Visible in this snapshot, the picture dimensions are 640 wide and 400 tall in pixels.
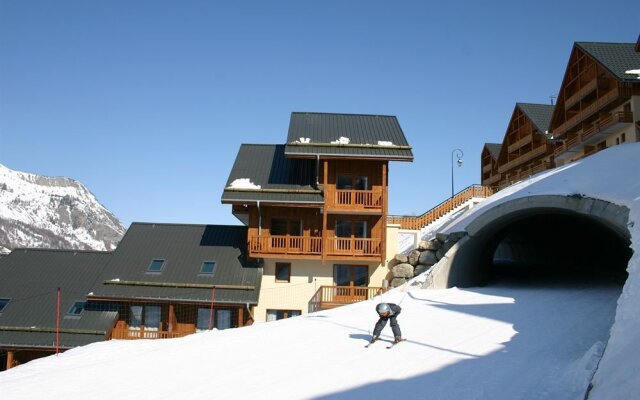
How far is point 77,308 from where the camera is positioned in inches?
923

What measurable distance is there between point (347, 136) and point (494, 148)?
4219 centimetres

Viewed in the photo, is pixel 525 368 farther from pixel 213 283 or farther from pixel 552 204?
pixel 213 283

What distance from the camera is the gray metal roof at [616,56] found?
110 feet

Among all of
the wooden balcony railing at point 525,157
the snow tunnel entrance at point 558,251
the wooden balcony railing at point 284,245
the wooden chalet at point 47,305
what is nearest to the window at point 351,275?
the wooden balcony railing at point 284,245

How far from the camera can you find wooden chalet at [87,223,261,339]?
23047mm

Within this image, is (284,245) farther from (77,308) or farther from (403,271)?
(77,308)

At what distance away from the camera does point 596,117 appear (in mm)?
38312

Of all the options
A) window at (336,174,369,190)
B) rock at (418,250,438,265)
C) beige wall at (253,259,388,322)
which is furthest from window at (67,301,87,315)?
rock at (418,250,438,265)

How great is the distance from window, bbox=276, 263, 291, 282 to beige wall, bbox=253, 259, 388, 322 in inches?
7.0

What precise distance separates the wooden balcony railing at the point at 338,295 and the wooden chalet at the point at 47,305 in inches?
357

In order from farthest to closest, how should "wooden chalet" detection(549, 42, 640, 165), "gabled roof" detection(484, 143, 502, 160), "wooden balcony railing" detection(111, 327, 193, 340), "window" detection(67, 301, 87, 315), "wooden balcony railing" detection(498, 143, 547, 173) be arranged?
Result: "gabled roof" detection(484, 143, 502, 160)
"wooden balcony railing" detection(498, 143, 547, 173)
"wooden chalet" detection(549, 42, 640, 165)
"window" detection(67, 301, 87, 315)
"wooden balcony railing" detection(111, 327, 193, 340)

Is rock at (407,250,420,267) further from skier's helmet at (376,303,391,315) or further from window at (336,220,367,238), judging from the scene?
skier's helmet at (376,303,391,315)

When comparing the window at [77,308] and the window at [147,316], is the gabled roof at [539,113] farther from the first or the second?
the window at [77,308]

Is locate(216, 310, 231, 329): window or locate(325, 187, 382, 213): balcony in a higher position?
locate(325, 187, 382, 213): balcony
